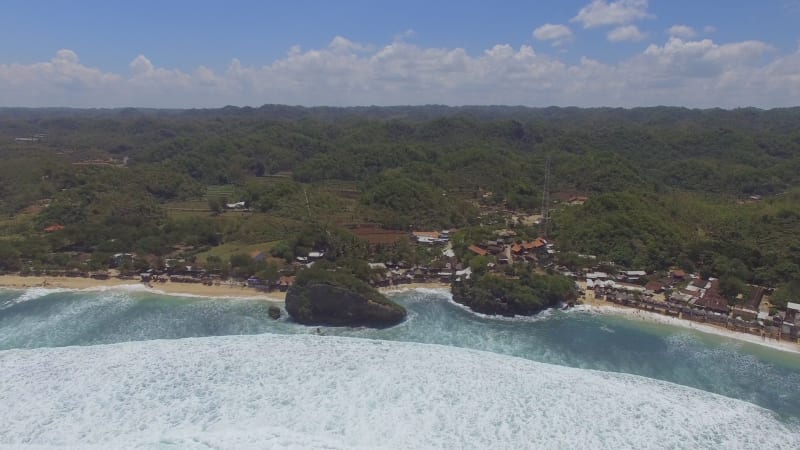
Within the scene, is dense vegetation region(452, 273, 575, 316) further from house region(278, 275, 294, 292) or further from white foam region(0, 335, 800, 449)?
house region(278, 275, 294, 292)

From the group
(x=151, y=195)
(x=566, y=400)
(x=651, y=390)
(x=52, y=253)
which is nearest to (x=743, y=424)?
(x=651, y=390)

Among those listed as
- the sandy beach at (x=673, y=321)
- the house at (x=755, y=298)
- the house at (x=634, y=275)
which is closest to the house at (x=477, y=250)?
the sandy beach at (x=673, y=321)

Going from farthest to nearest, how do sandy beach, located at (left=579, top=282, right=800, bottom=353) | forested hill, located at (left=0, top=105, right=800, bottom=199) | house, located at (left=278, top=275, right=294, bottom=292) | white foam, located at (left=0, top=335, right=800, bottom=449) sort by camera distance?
forested hill, located at (left=0, top=105, right=800, bottom=199) → house, located at (left=278, top=275, right=294, bottom=292) → sandy beach, located at (left=579, top=282, right=800, bottom=353) → white foam, located at (left=0, top=335, right=800, bottom=449)

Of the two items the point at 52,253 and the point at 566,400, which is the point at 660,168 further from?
the point at 52,253

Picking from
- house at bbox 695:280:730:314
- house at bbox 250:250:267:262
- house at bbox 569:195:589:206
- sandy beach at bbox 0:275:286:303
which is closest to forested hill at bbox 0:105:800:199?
house at bbox 569:195:589:206

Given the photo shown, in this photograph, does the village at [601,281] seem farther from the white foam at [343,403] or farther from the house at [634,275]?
the white foam at [343,403]

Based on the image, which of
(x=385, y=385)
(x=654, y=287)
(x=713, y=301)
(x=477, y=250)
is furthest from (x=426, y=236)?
(x=385, y=385)
